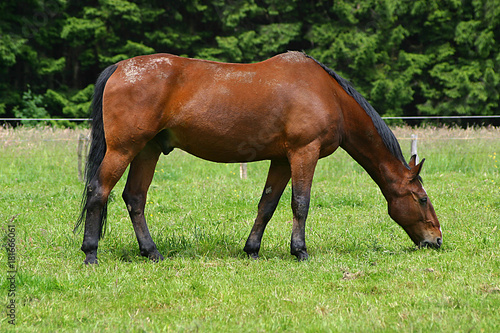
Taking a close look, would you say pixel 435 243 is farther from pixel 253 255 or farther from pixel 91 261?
pixel 91 261

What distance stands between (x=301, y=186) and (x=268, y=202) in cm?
50

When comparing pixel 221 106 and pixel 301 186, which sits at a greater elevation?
pixel 221 106

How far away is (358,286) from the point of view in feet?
13.8

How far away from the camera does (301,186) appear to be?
5.19 m

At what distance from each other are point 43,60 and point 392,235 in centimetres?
2121

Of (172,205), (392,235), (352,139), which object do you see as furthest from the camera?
(172,205)

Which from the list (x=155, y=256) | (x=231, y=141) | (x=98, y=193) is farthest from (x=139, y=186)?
(x=231, y=141)

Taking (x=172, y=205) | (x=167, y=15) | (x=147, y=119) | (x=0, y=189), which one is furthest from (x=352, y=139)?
(x=167, y=15)

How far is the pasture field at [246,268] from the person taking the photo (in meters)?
3.45

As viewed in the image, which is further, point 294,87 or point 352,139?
point 352,139

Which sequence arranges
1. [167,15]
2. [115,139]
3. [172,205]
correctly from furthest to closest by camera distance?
[167,15], [172,205], [115,139]

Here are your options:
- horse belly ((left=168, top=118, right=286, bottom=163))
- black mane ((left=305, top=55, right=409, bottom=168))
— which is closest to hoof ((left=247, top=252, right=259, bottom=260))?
horse belly ((left=168, top=118, right=286, bottom=163))

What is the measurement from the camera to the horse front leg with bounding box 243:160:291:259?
5.45 m

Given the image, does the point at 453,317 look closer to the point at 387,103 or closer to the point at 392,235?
the point at 392,235
